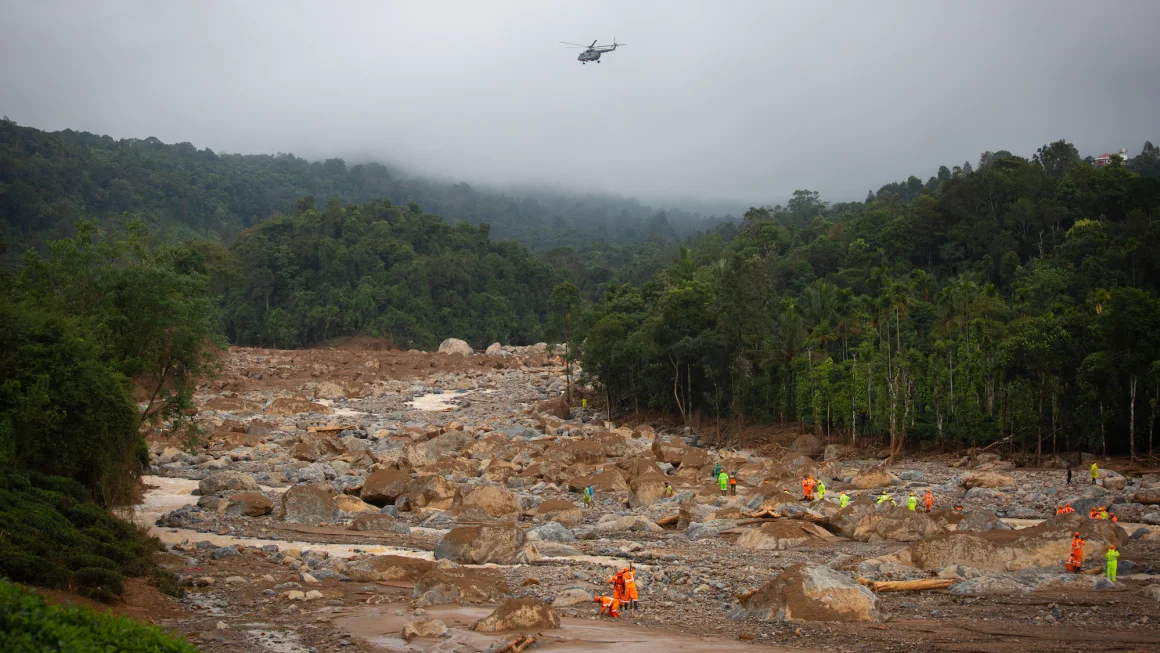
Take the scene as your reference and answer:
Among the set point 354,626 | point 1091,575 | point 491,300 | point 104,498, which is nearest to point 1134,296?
point 1091,575

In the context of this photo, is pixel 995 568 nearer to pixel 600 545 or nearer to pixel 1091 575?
pixel 1091 575

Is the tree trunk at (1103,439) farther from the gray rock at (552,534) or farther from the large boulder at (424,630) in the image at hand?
the large boulder at (424,630)

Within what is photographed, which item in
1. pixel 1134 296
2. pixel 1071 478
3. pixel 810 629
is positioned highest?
pixel 1134 296

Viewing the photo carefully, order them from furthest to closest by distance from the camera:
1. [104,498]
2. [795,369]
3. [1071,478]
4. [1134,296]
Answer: [795,369]
[1134,296]
[1071,478]
[104,498]

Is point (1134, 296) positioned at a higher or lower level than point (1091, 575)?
higher

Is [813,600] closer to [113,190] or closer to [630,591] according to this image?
[630,591]

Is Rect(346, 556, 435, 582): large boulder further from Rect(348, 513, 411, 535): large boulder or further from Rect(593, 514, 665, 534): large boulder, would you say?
Rect(593, 514, 665, 534): large boulder
